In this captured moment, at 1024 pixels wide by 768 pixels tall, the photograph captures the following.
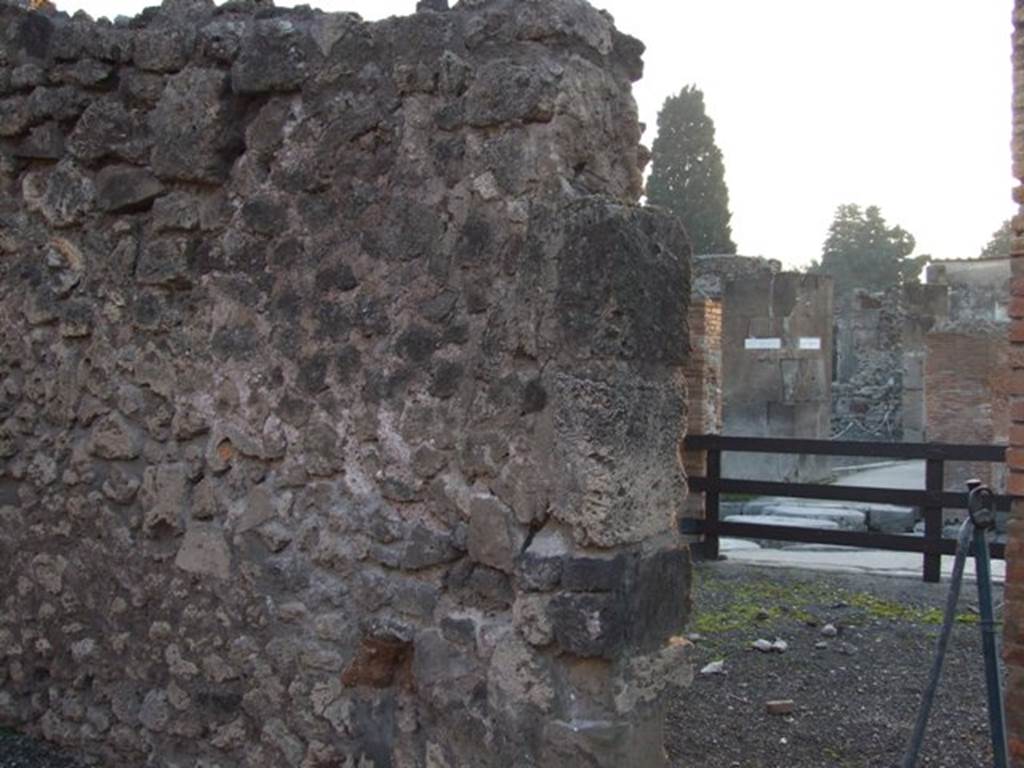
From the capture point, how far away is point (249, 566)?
3857 millimetres

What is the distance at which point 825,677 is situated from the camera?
251 inches

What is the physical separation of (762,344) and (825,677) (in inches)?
439

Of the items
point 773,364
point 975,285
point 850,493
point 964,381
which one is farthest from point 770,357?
point 850,493

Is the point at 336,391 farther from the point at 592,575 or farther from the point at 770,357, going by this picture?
the point at 770,357

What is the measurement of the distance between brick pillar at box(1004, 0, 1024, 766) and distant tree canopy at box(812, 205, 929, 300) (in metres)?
54.7

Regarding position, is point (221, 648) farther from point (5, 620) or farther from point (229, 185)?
point (229, 185)

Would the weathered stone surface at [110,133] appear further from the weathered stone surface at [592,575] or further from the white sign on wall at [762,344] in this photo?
the white sign on wall at [762,344]

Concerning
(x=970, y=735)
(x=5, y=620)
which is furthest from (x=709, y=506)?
(x=5, y=620)

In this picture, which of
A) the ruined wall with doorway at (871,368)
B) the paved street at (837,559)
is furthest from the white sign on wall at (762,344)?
the ruined wall with doorway at (871,368)

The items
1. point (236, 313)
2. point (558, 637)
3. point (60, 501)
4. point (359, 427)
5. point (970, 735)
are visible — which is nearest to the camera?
point (558, 637)

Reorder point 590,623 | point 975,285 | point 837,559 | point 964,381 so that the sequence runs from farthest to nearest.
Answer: point 975,285, point 964,381, point 837,559, point 590,623

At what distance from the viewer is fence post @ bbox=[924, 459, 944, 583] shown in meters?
8.78

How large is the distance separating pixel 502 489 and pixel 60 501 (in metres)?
1.95

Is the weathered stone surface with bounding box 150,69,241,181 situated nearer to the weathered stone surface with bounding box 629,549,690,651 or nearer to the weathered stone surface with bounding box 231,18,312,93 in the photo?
the weathered stone surface with bounding box 231,18,312,93
